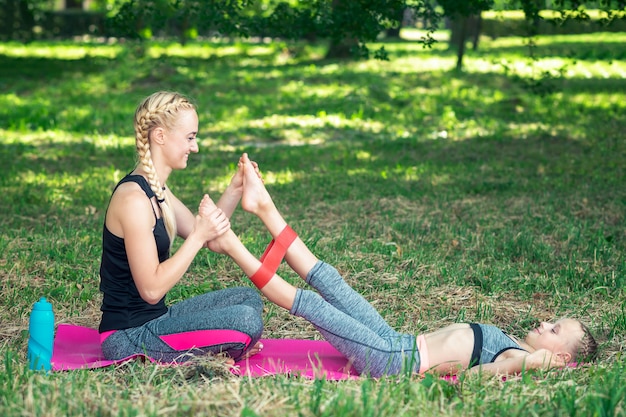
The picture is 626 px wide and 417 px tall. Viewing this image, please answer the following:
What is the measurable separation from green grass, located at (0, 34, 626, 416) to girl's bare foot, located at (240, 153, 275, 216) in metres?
0.84

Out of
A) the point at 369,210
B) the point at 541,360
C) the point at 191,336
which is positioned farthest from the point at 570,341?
the point at 369,210

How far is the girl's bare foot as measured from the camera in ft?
14.1

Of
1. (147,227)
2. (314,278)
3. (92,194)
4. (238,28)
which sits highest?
(238,28)

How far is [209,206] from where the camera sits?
3.99 meters

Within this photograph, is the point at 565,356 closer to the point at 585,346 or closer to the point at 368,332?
the point at 585,346

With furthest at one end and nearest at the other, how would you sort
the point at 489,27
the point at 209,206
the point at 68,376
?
the point at 489,27 < the point at 209,206 < the point at 68,376

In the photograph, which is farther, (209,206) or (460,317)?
(460,317)

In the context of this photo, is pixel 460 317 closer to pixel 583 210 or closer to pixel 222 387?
pixel 222 387

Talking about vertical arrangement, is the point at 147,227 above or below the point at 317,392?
above

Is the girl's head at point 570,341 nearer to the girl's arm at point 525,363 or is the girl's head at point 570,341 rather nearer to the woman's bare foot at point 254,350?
the girl's arm at point 525,363

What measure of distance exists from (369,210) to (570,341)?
3.53 metres

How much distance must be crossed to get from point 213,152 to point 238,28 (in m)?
2.22

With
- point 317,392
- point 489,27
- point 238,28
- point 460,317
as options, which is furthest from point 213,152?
point 489,27

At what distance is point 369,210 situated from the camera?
7617 mm
